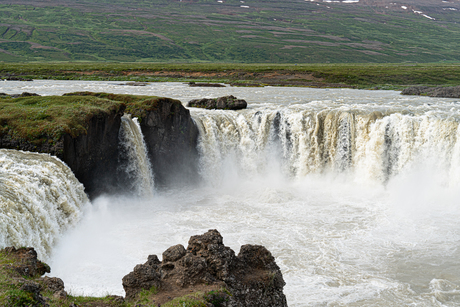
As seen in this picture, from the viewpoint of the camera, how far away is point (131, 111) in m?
30.4

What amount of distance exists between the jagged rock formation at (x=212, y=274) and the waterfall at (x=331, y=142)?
70.5 ft

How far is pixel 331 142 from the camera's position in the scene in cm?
3444

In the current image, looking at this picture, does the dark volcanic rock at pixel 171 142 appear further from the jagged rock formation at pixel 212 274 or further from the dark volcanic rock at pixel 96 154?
the jagged rock formation at pixel 212 274

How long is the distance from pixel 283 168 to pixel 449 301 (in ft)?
66.8

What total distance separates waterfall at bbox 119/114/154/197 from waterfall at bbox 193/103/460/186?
236 inches

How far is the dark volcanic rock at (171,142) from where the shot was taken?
3069 centimetres

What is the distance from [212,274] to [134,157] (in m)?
18.5

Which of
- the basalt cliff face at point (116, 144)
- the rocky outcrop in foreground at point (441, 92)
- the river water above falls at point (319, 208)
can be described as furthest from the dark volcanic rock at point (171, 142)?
the rocky outcrop in foreground at point (441, 92)

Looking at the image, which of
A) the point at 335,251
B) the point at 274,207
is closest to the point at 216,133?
the point at 274,207

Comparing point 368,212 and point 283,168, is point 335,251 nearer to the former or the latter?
point 368,212

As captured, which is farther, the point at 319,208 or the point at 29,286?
the point at 319,208

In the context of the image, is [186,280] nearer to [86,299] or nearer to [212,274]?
[212,274]

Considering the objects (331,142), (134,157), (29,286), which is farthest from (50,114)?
(331,142)

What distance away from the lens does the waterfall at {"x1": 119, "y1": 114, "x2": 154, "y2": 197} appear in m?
28.7
